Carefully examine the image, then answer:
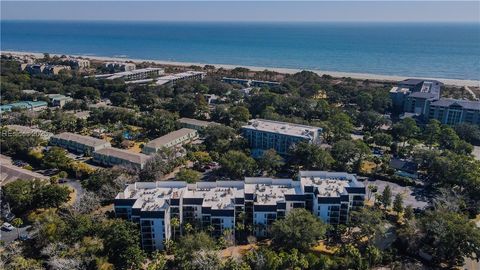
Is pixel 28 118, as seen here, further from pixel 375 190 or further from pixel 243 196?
pixel 375 190

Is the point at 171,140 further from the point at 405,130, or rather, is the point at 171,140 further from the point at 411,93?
the point at 411,93

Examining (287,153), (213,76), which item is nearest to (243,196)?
(287,153)

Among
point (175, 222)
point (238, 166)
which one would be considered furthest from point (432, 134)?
point (175, 222)

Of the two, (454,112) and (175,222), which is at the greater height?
(454,112)

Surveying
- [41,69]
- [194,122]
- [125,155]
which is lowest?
[125,155]

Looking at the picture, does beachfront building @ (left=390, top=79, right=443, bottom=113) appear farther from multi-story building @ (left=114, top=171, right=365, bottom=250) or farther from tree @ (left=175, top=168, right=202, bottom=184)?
tree @ (left=175, top=168, right=202, bottom=184)

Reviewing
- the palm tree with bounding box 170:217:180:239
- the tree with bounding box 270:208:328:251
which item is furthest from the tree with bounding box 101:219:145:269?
the tree with bounding box 270:208:328:251

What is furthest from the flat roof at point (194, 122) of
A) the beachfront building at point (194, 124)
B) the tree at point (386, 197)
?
Answer: the tree at point (386, 197)

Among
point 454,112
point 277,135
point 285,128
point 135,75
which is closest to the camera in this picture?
point 277,135
